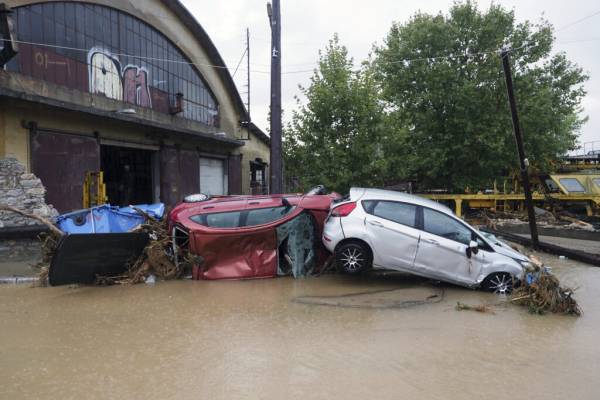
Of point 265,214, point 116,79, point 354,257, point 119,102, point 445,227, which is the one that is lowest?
point 354,257

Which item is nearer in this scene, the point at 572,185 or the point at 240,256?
the point at 240,256

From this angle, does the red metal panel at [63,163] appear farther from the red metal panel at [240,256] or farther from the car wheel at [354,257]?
the car wheel at [354,257]

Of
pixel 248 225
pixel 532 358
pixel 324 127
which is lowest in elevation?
pixel 532 358

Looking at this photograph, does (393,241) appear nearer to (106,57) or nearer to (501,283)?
(501,283)

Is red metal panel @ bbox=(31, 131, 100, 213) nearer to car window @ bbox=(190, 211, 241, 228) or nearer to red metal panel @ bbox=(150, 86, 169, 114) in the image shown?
red metal panel @ bbox=(150, 86, 169, 114)

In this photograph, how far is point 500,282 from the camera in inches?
301

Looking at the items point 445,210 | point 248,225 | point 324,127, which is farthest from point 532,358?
point 324,127

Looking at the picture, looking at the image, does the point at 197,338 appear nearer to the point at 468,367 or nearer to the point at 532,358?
the point at 468,367

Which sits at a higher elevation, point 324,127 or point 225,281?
point 324,127

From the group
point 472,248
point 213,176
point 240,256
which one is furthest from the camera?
point 213,176

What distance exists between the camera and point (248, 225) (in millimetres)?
8336

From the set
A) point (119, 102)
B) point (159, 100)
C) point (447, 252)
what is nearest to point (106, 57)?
point (119, 102)

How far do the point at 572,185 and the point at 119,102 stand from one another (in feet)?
62.3

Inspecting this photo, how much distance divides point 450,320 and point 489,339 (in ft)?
2.44
